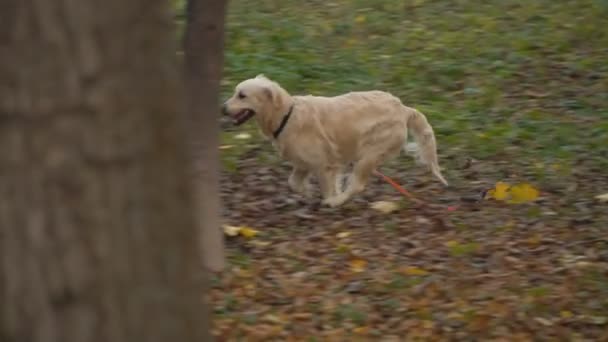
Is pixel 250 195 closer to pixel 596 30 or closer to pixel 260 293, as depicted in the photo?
pixel 260 293

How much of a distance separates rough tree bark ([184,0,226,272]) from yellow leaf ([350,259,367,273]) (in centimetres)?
93

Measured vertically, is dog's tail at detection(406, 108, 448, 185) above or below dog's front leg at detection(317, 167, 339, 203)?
above

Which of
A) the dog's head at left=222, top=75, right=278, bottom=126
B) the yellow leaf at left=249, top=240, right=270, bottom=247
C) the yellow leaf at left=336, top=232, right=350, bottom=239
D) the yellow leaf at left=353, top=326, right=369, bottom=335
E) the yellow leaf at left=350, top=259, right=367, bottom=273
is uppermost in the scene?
the dog's head at left=222, top=75, right=278, bottom=126

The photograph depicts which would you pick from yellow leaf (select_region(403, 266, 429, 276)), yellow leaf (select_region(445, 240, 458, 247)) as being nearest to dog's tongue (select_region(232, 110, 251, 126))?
yellow leaf (select_region(445, 240, 458, 247))

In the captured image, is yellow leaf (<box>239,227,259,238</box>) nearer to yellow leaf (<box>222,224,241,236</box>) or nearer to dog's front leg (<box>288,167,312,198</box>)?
yellow leaf (<box>222,224,241,236</box>)

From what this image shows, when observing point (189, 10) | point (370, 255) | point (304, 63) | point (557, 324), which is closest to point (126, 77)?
point (189, 10)

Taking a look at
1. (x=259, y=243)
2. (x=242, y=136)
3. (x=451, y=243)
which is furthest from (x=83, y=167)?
(x=242, y=136)

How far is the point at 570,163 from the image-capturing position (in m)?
9.08

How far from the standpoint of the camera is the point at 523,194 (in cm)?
800

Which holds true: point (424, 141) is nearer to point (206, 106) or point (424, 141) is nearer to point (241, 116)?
point (241, 116)

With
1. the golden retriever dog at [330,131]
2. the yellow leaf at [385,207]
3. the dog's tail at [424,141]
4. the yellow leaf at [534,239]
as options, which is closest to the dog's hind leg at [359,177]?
the golden retriever dog at [330,131]

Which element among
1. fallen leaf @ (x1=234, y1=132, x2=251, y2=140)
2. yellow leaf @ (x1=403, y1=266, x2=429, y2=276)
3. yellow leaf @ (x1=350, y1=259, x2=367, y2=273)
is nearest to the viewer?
yellow leaf @ (x1=403, y1=266, x2=429, y2=276)

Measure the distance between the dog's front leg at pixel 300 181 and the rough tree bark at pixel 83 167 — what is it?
5.72m

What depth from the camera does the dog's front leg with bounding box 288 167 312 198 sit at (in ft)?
27.9
